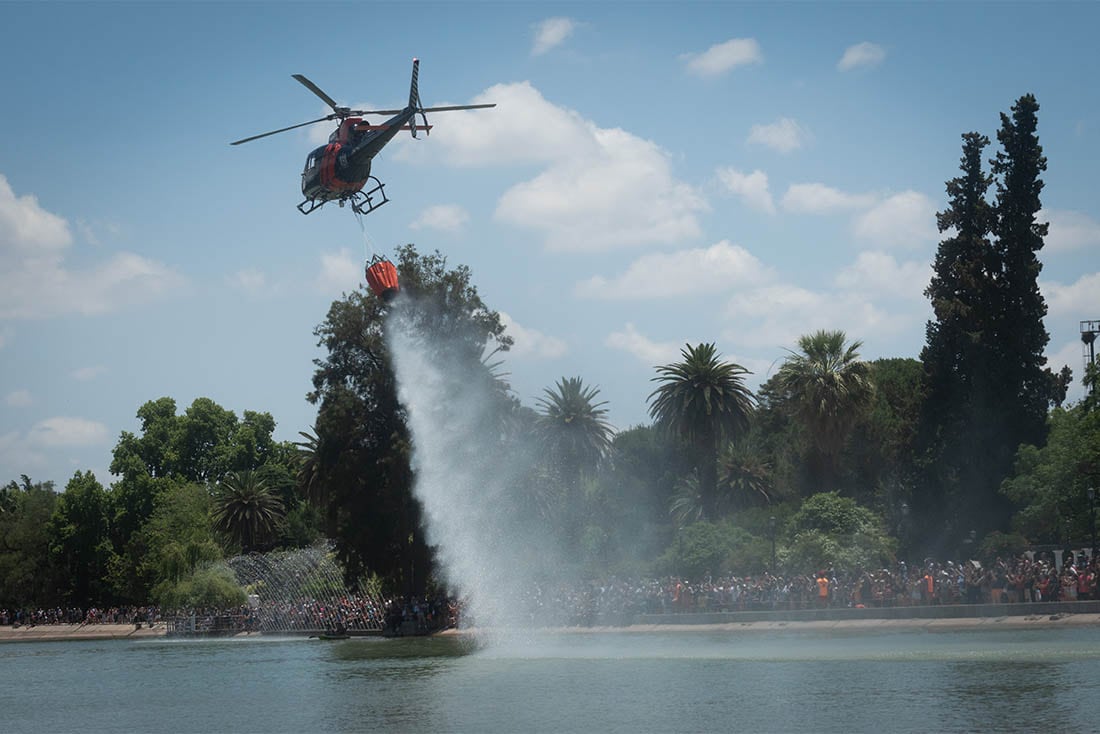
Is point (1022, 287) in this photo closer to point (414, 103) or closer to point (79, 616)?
point (414, 103)

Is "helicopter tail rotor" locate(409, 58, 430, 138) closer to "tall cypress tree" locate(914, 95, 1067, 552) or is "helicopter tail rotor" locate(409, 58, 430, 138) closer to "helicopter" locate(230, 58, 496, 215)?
"helicopter" locate(230, 58, 496, 215)

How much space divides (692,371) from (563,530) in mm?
18086

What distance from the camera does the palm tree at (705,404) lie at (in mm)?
84438

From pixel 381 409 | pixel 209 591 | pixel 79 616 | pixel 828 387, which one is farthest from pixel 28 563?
pixel 828 387

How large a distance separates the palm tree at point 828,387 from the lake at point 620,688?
28.8 m

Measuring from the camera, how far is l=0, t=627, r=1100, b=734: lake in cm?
2842

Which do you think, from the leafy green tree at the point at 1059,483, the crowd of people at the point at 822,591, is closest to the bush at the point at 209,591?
the crowd of people at the point at 822,591

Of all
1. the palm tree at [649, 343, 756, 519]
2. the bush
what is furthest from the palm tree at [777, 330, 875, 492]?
the bush

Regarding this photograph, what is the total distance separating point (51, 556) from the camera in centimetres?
12625

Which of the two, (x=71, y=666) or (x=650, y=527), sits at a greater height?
(x=650, y=527)

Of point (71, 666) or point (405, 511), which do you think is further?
point (405, 511)

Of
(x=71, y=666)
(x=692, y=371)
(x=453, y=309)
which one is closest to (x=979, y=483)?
(x=692, y=371)

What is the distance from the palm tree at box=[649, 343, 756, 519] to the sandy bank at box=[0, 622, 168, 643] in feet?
130

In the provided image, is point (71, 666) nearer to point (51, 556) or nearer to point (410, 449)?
point (410, 449)
